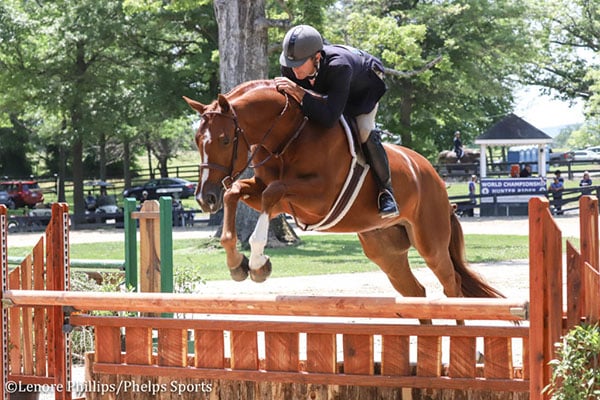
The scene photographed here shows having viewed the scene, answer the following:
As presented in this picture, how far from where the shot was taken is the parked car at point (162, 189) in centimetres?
3694

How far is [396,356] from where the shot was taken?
14.5ft

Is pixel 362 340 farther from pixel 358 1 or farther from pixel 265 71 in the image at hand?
pixel 358 1

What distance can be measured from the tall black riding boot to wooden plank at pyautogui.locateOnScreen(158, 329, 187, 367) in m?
1.55

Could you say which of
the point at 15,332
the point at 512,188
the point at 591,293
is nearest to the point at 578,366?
the point at 591,293

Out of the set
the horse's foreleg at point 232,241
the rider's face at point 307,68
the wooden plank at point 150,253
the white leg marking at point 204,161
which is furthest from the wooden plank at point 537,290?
the wooden plank at point 150,253

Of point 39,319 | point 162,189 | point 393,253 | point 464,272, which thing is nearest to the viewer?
point 39,319

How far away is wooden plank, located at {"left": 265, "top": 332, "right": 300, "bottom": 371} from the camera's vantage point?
4551 mm

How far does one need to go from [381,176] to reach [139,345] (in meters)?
1.83

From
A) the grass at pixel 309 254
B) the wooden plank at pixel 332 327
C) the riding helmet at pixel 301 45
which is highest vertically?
the riding helmet at pixel 301 45

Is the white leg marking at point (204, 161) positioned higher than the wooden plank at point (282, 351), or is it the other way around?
the white leg marking at point (204, 161)

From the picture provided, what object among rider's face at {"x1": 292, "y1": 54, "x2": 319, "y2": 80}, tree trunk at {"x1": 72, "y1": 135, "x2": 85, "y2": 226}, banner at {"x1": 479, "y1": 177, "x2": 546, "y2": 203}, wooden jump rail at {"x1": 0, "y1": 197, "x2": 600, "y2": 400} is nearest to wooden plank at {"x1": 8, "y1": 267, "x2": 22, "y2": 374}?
wooden jump rail at {"x1": 0, "y1": 197, "x2": 600, "y2": 400}

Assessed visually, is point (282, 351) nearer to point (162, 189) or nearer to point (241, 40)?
point (241, 40)

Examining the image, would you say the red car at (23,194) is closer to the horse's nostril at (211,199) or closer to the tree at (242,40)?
the tree at (242,40)

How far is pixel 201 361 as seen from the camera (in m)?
4.72
